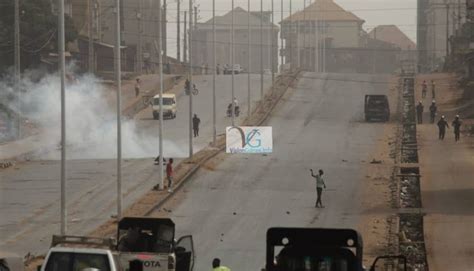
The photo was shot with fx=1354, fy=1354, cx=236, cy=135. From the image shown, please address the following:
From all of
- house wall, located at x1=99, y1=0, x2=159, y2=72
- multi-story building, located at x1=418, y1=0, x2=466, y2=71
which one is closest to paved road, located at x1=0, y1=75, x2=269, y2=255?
house wall, located at x1=99, y1=0, x2=159, y2=72

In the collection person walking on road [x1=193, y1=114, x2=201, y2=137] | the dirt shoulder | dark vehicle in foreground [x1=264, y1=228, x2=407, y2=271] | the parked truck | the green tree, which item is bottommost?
the dirt shoulder

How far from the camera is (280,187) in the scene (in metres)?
53.5

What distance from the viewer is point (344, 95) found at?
99250 millimetres

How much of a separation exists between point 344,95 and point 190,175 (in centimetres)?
4303

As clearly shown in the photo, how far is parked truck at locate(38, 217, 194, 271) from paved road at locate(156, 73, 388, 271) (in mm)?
8756

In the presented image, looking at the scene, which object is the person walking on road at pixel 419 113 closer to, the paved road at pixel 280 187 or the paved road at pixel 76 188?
the paved road at pixel 280 187

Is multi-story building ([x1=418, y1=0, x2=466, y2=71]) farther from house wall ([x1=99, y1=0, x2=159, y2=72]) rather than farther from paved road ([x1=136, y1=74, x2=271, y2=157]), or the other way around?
paved road ([x1=136, y1=74, x2=271, y2=157])

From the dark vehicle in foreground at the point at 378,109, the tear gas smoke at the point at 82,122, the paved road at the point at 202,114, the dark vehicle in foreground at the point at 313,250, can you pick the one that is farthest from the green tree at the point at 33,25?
the dark vehicle in foreground at the point at 313,250

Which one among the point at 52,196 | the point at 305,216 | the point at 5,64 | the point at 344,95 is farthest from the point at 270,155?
the point at 344,95

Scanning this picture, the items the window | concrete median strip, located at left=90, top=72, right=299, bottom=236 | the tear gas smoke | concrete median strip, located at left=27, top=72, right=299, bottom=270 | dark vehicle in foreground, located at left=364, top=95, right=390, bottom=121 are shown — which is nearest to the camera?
the window

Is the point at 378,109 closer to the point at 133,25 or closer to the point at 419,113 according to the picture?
the point at 419,113

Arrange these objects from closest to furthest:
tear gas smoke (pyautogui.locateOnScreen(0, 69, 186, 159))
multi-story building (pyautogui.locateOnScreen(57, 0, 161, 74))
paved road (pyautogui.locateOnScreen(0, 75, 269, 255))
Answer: paved road (pyautogui.locateOnScreen(0, 75, 269, 255))
tear gas smoke (pyautogui.locateOnScreen(0, 69, 186, 159))
multi-story building (pyautogui.locateOnScreen(57, 0, 161, 74))

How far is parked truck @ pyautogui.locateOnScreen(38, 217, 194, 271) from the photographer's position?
17391 mm

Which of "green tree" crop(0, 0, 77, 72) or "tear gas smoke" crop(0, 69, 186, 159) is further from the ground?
"green tree" crop(0, 0, 77, 72)
